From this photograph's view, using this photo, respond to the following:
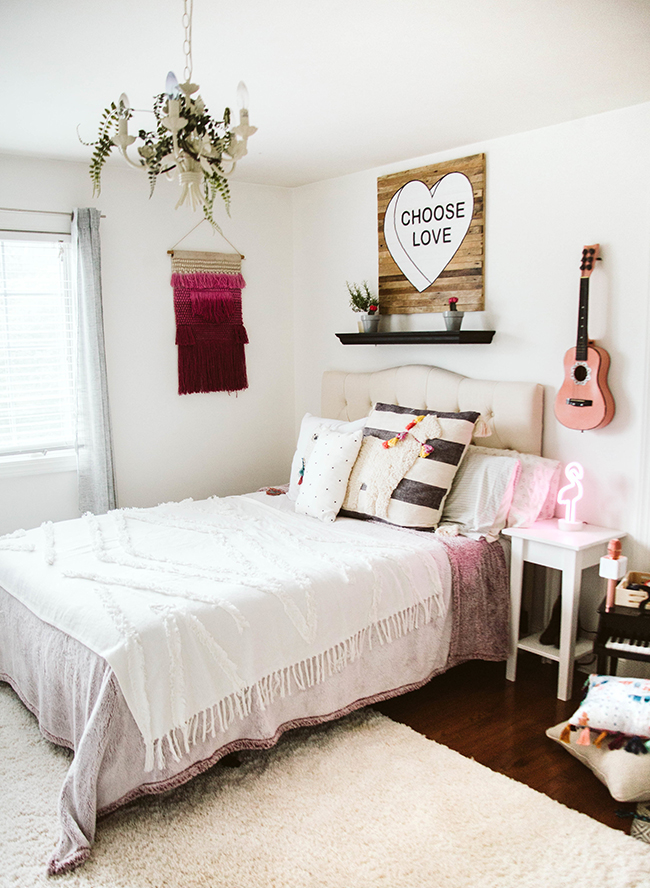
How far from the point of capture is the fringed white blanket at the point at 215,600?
2195 millimetres

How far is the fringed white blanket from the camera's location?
7.20 feet

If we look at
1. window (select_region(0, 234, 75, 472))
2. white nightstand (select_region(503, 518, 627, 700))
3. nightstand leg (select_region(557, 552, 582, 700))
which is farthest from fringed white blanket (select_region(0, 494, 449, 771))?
window (select_region(0, 234, 75, 472))

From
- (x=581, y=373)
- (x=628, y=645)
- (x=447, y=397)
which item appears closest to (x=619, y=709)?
(x=628, y=645)

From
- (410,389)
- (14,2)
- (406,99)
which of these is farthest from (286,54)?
(410,389)

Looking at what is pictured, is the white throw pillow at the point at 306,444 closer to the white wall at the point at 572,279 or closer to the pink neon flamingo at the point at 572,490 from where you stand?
the white wall at the point at 572,279

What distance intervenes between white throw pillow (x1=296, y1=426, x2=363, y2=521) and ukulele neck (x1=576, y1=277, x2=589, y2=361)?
42.6 inches

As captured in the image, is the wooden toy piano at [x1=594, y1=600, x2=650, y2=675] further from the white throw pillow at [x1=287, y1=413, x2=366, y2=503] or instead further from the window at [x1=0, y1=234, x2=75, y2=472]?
the window at [x1=0, y1=234, x2=75, y2=472]

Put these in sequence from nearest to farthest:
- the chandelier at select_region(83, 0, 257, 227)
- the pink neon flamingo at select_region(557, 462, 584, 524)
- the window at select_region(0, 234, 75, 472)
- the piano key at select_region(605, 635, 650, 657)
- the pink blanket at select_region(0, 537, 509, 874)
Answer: the chandelier at select_region(83, 0, 257, 227) < the pink blanket at select_region(0, 537, 509, 874) < the piano key at select_region(605, 635, 650, 657) < the pink neon flamingo at select_region(557, 462, 584, 524) < the window at select_region(0, 234, 75, 472)

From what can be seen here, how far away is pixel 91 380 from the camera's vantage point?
3.93 metres

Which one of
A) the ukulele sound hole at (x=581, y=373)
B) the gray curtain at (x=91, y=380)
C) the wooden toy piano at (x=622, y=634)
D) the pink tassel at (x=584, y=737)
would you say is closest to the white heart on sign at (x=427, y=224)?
the ukulele sound hole at (x=581, y=373)

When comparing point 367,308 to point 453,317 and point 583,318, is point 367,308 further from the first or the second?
point 583,318

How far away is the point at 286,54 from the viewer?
2408mm

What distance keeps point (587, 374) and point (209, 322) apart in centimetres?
230

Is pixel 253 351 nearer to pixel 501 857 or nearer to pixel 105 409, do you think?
pixel 105 409
